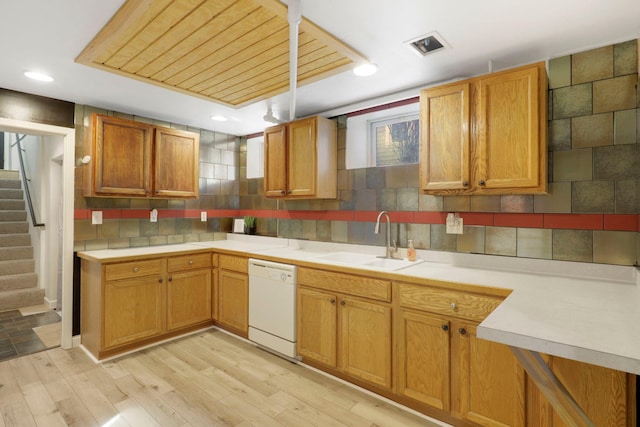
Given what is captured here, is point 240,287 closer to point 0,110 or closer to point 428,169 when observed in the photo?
point 428,169

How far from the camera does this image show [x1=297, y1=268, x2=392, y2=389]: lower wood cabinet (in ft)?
7.11

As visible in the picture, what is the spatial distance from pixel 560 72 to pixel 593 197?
0.79m

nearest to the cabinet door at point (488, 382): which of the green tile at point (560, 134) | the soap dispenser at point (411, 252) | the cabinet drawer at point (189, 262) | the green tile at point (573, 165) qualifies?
the soap dispenser at point (411, 252)

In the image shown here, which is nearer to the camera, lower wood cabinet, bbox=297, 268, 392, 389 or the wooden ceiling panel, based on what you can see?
the wooden ceiling panel

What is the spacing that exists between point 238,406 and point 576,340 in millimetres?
1931

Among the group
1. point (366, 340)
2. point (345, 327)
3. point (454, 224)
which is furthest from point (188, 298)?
point (454, 224)

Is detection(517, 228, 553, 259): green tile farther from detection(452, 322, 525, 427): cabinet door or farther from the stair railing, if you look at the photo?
the stair railing

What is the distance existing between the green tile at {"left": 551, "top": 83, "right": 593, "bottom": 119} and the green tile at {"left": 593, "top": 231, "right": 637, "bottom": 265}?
73 centimetres

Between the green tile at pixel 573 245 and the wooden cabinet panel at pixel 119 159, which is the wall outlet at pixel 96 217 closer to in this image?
the wooden cabinet panel at pixel 119 159

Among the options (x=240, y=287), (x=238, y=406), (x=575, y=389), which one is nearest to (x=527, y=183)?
(x=575, y=389)

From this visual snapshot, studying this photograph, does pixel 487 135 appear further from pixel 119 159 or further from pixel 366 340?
pixel 119 159

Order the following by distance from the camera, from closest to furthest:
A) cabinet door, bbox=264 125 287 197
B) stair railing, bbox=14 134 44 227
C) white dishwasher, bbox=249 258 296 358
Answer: white dishwasher, bbox=249 258 296 358 < cabinet door, bbox=264 125 287 197 < stair railing, bbox=14 134 44 227

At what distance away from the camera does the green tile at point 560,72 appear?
2.02 meters

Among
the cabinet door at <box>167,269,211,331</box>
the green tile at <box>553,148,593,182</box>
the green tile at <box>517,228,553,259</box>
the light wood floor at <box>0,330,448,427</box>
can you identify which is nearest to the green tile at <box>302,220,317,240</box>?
the cabinet door at <box>167,269,211,331</box>
